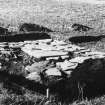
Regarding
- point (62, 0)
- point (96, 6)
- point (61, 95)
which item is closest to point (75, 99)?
point (61, 95)

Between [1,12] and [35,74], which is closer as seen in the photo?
[35,74]

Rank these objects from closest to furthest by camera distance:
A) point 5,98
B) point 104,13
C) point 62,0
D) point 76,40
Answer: point 5,98 < point 76,40 < point 104,13 < point 62,0

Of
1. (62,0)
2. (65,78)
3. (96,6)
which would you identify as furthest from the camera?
(62,0)

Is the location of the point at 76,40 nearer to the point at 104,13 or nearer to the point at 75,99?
the point at 75,99

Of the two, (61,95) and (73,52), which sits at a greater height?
(73,52)

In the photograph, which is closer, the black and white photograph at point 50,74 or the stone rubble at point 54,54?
the black and white photograph at point 50,74

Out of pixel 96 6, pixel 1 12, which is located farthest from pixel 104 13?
pixel 1 12

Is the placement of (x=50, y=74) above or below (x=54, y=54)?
below

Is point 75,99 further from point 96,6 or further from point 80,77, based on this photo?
point 96,6

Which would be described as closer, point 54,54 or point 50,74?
point 50,74

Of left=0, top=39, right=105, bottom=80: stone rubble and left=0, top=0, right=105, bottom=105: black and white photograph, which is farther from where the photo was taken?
left=0, top=39, right=105, bottom=80: stone rubble
